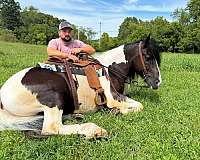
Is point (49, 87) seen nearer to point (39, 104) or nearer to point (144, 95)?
point (39, 104)

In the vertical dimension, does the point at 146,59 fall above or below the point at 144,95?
above

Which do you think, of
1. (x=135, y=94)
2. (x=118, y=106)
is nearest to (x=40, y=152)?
(x=118, y=106)

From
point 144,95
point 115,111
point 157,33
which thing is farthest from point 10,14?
point 115,111

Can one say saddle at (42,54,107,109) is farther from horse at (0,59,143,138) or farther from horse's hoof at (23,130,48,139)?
horse's hoof at (23,130,48,139)

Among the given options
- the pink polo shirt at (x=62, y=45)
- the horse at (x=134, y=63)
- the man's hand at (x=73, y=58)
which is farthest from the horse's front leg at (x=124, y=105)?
the pink polo shirt at (x=62, y=45)

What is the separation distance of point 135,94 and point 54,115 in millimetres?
3664

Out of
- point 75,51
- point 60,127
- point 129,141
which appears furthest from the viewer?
point 75,51

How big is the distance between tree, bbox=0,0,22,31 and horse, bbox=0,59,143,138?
404 feet

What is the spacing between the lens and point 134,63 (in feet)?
24.5

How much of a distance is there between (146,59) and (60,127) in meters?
2.69

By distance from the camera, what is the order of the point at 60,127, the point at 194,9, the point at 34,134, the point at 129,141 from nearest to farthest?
1. the point at 129,141
2. the point at 34,134
3. the point at 60,127
4. the point at 194,9

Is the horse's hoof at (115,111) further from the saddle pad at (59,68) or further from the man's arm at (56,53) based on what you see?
the man's arm at (56,53)

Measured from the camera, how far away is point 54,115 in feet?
18.4

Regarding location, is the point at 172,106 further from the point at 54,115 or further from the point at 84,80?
the point at 54,115
